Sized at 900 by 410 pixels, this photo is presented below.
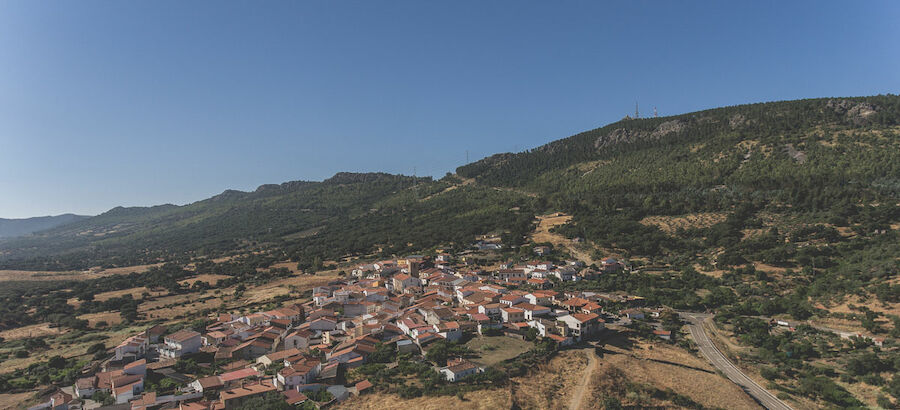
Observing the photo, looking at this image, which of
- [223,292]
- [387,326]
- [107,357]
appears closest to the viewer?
[107,357]

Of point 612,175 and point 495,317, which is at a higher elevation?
point 612,175

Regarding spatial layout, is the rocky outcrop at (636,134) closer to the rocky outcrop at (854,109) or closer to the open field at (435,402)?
the rocky outcrop at (854,109)

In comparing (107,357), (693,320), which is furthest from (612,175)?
(107,357)

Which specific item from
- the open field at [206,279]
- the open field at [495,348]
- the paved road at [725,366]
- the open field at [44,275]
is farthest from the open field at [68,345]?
the open field at [44,275]

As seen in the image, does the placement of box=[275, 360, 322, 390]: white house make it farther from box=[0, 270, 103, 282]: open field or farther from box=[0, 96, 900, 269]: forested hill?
box=[0, 270, 103, 282]: open field

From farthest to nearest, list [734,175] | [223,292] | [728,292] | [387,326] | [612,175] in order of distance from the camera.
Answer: [612,175] → [734,175] → [223,292] → [728,292] → [387,326]

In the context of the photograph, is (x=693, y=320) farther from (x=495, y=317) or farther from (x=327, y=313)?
(x=327, y=313)

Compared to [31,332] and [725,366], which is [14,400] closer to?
[31,332]
